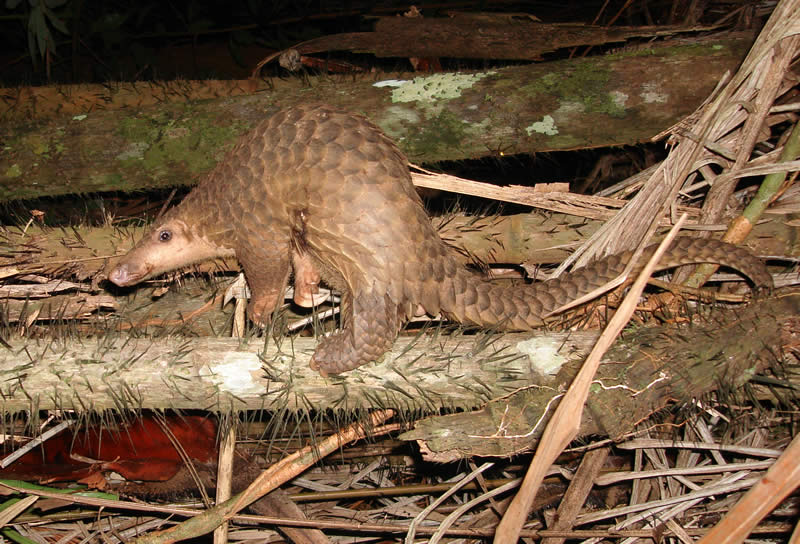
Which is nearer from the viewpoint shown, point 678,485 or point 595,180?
point 678,485

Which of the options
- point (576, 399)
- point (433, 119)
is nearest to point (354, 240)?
point (576, 399)

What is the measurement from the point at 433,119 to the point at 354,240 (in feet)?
3.35

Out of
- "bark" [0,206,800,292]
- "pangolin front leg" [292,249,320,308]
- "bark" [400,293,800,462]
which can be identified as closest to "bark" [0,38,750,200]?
"bark" [0,206,800,292]

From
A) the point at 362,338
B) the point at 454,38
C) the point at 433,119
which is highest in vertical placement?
the point at 454,38

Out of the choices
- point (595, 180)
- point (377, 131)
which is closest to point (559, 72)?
point (377, 131)

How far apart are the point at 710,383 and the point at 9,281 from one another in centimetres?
280

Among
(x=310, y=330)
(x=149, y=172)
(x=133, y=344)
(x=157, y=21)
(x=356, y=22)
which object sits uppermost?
(x=157, y=21)

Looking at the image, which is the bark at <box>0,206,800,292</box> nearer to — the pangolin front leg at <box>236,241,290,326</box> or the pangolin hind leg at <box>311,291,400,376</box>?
the pangolin front leg at <box>236,241,290,326</box>

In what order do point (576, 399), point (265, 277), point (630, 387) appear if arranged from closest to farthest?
point (576, 399), point (630, 387), point (265, 277)

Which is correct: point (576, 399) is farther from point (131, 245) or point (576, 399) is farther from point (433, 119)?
point (131, 245)

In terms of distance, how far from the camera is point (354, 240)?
78.8 inches

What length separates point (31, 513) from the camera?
2588 mm

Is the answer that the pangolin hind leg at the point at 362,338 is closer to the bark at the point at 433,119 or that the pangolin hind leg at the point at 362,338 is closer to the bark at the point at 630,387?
the bark at the point at 630,387

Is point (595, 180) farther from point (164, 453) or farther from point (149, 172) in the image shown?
point (164, 453)
